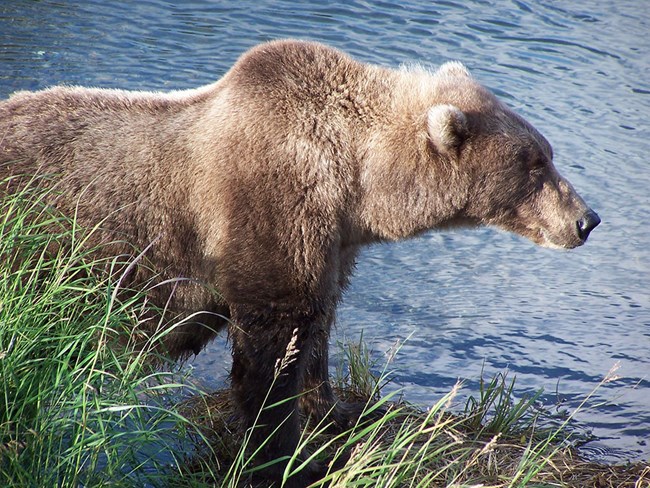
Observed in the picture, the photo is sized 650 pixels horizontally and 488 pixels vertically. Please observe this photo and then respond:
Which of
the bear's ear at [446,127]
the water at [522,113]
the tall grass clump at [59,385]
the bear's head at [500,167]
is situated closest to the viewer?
the tall grass clump at [59,385]

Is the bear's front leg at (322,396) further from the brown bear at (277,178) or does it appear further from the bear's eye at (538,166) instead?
the bear's eye at (538,166)

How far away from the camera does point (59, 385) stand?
3832 mm

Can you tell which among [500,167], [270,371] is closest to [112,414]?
[270,371]

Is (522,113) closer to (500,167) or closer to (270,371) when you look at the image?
(500,167)

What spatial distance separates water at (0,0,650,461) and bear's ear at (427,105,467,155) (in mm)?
1661

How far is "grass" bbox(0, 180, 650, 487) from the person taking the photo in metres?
3.64

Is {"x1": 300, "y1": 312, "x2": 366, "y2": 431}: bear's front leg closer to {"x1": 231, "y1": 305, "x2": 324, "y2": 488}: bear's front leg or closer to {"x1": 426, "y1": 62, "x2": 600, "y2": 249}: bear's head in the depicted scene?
{"x1": 231, "y1": 305, "x2": 324, "y2": 488}: bear's front leg

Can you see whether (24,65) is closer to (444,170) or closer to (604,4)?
(444,170)

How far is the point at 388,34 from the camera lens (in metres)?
13.2

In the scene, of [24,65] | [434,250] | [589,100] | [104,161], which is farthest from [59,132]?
[589,100]

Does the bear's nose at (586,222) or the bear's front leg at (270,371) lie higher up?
the bear's nose at (586,222)

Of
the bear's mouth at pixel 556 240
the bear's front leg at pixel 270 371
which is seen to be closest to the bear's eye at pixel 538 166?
the bear's mouth at pixel 556 240

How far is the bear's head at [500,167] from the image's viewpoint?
5148mm

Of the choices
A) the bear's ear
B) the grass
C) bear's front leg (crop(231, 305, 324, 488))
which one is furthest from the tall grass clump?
the bear's ear
